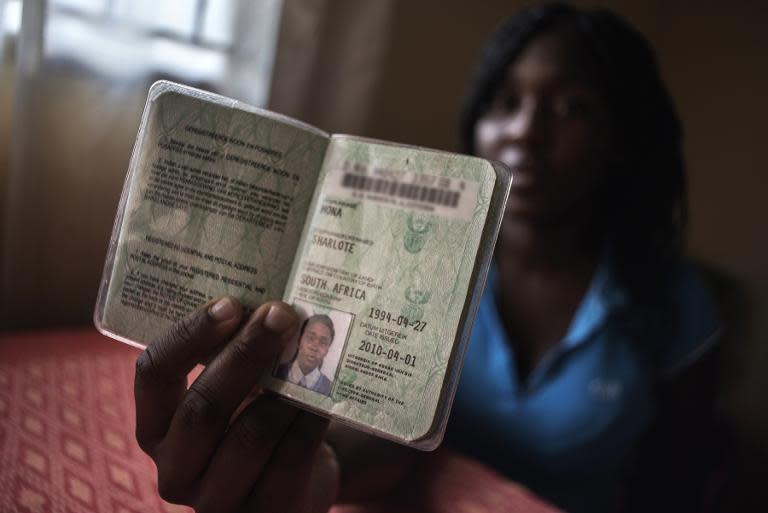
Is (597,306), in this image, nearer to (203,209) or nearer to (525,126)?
(525,126)

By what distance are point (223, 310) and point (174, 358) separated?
6cm

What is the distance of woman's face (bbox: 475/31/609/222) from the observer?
97 cm

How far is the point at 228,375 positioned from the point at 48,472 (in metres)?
0.24

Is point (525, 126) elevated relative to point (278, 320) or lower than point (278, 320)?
elevated

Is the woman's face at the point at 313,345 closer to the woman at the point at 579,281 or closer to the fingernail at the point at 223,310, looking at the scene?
the fingernail at the point at 223,310

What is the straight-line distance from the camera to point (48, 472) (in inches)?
21.5

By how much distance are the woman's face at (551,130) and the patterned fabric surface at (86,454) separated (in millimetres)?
490

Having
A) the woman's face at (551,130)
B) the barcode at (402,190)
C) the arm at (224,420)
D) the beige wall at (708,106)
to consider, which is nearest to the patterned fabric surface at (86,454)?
the arm at (224,420)

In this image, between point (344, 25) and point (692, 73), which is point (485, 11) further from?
point (692, 73)

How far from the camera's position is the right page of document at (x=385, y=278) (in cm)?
45

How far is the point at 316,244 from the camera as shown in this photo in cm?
48

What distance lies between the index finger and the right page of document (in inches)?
2.3

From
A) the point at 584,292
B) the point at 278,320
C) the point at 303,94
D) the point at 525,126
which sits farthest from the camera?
the point at 303,94

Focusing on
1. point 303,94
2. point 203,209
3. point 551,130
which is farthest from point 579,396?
point 303,94
